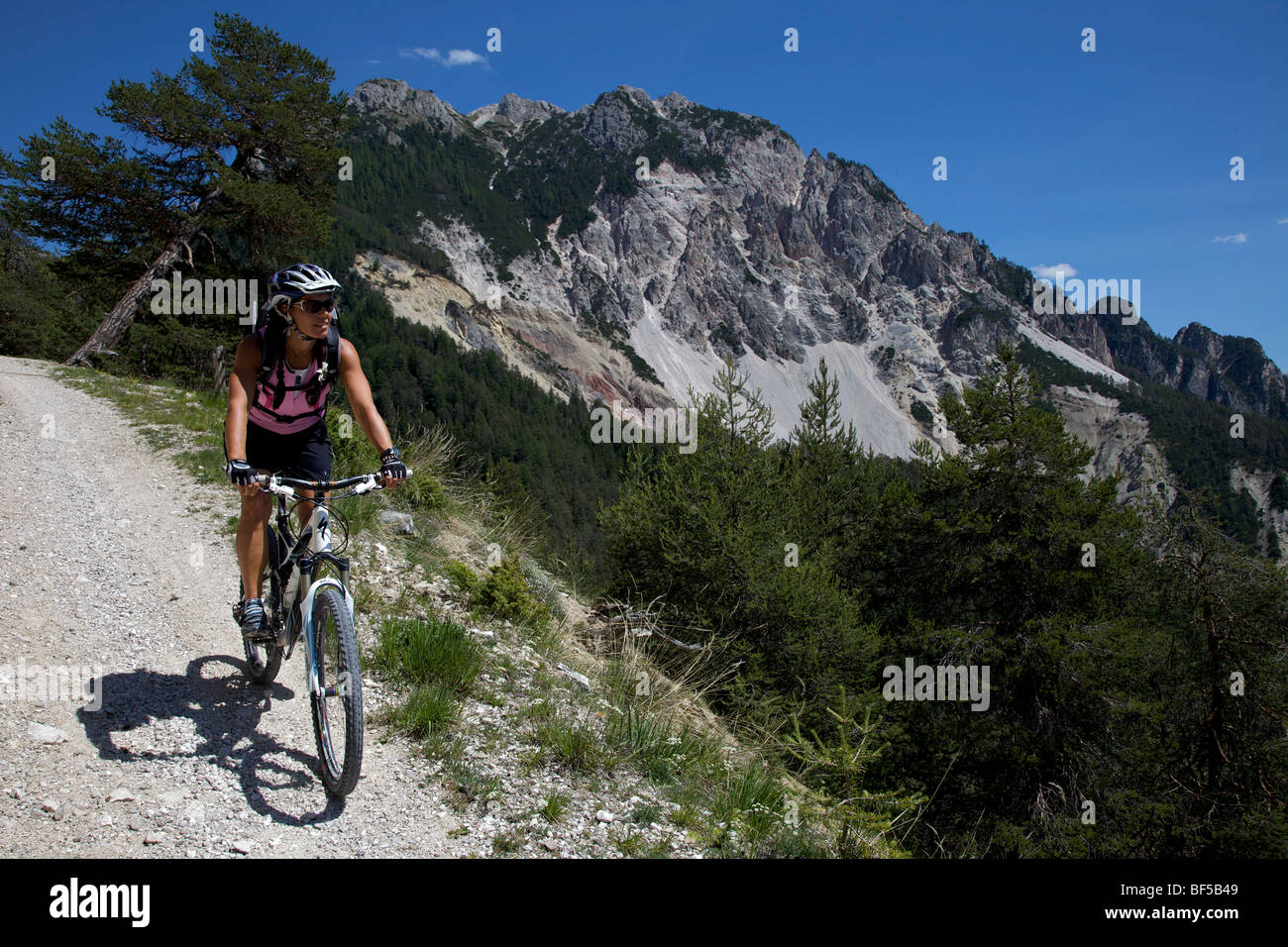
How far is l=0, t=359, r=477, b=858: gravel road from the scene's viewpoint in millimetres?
2953

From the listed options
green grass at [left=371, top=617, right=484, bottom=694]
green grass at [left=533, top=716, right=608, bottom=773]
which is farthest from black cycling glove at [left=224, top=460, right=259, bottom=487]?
green grass at [left=533, top=716, right=608, bottom=773]

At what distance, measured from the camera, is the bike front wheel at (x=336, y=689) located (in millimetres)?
3160

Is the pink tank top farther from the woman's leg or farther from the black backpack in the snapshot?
the woman's leg

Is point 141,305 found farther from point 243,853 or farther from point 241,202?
point 243,853

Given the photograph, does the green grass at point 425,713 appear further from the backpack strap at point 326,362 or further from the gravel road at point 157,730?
the backpack strap at point 326,362

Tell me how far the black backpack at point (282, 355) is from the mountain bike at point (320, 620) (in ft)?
1.82

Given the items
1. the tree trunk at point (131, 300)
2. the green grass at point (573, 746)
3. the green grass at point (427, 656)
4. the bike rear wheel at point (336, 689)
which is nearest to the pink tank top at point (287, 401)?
the bike rear wheel at point (336, 689)

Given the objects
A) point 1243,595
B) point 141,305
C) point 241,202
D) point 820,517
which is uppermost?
point 241,202

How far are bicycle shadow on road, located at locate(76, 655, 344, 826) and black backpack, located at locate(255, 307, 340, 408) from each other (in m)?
1.86

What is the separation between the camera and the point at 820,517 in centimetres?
2202
